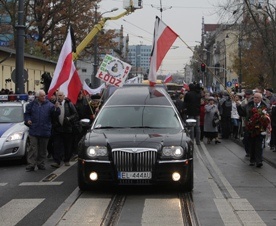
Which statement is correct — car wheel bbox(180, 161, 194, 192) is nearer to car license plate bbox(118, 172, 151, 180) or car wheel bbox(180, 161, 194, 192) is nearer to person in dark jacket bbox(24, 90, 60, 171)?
car license plate bbox(118, 172, 151, 180)

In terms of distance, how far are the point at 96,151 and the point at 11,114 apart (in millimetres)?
6169

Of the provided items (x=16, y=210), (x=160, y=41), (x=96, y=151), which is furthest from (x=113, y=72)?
(x=16, y=210)

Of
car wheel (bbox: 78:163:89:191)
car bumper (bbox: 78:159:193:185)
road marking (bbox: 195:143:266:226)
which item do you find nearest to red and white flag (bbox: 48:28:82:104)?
car wheel (bbox: 78:163:89:191)

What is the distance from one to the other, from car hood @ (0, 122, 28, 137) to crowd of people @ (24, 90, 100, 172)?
87cm

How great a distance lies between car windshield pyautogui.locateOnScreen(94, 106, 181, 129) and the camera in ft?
34.3

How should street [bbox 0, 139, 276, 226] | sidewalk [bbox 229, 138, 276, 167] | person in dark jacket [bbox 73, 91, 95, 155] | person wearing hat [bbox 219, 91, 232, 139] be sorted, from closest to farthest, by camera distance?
street [bbox 0, 139, 276, 226], sidewalk [bbox 229, 138, 276, 167], person in dark jacket [bbox 73, 91, 95, 155], person wearing hat [bbox 219, 91, 232, 139]

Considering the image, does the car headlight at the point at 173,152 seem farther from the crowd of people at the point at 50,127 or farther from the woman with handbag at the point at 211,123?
the woman with handbag at the point at 211,123

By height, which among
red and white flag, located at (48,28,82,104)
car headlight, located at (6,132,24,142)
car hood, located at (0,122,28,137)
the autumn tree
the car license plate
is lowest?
the car license plate

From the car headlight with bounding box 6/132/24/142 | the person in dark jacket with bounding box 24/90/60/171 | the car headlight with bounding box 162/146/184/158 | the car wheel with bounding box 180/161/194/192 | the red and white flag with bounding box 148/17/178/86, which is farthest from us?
the red and white flag with bounding box 148/17/178/86

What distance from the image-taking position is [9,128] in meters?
13.7

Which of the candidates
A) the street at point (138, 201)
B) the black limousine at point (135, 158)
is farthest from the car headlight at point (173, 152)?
the street at point (138, 201)

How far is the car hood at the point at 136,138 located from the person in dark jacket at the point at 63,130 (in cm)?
309

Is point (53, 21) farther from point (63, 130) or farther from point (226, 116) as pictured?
point (63, 130)

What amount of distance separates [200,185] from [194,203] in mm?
1750
